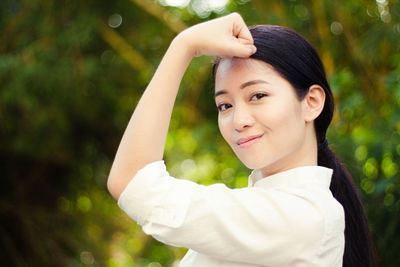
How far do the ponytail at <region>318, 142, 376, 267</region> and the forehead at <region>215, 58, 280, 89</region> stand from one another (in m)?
0.29

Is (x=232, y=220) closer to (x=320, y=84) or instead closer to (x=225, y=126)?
(x=225, y=126)

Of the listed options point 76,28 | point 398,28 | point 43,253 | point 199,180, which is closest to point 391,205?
point 398,28

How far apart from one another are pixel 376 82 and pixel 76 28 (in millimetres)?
1848

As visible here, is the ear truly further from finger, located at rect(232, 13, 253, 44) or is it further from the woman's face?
finger, located at rect(232, 13, 253, 44)

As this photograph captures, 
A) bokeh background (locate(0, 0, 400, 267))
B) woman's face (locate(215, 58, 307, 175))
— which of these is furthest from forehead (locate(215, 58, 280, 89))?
bokeh background (locate(0, 0, 400, 267))

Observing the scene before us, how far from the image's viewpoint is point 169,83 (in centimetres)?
89

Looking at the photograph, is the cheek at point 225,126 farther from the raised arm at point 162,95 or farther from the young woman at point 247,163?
the raised arm at point 162,95

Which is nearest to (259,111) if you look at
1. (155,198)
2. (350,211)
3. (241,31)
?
(241,31)

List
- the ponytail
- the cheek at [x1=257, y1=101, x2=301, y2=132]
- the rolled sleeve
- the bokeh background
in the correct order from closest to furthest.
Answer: the rolled sleeve, the cheek at [x1=257, y1=101, x2=301, y2=132], the ponytail, the bokeh background

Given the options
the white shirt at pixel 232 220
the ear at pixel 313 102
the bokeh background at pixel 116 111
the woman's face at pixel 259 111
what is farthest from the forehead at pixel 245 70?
the bokeh background at pixel 116 111

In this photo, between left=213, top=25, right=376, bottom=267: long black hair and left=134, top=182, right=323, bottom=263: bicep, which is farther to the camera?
left=213, top=25, right=376, bottom=267: long black hair

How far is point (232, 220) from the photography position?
0.84 metres

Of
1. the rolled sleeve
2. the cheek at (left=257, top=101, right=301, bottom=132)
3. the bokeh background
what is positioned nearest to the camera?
the rolled sleeve

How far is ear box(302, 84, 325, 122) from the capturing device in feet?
3.34
